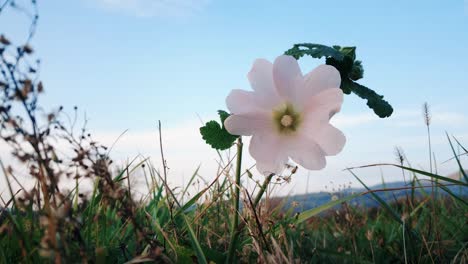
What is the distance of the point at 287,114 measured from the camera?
1.70 m

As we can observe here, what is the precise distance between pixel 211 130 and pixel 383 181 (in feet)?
7.56

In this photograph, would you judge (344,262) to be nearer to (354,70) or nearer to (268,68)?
(354,70)

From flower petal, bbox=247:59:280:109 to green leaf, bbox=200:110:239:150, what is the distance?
9.2 inches

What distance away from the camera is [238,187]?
71.6 inches

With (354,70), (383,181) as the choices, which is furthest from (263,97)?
(383,181)

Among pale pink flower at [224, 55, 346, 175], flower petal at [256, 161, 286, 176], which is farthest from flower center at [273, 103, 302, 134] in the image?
flower petal at [256, 161, 286, 176]

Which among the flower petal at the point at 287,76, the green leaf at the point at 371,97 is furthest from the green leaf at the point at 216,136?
the green leaf at the point at 371,97

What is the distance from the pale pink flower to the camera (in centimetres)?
163

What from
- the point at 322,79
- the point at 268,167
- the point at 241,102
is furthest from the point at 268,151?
the point at 322,79

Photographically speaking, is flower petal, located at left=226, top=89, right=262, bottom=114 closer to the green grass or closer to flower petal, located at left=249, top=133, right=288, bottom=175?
flower petal, located at left=249, top=133, right=288, bottom=175

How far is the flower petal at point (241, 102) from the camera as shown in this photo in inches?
64.9

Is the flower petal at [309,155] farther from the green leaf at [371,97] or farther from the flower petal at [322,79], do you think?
the green leaf at [371,97]

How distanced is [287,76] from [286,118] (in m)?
0.13

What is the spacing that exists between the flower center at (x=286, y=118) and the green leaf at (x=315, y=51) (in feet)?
0.68
